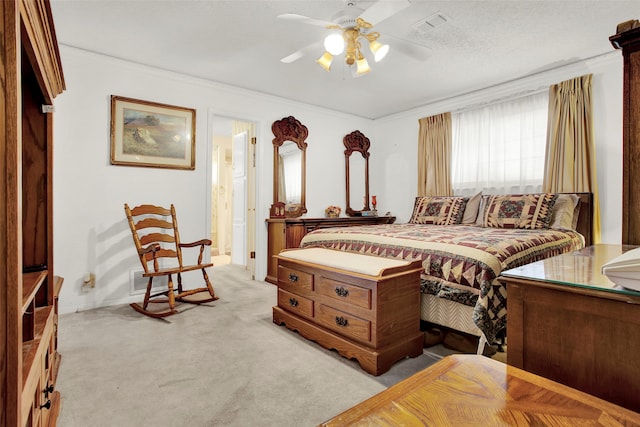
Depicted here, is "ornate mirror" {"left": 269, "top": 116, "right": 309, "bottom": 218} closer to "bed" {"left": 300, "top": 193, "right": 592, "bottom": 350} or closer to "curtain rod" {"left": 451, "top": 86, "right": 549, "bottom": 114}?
"bed" {"left": 300, "top": 193, "right": 592, "bottom": 350}

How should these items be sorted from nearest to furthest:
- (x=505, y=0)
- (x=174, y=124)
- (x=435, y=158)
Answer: (x=505, y=0) < (x=174, y=124) < (x=435, y=158)

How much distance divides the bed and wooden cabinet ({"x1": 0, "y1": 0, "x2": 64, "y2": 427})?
1.88 meters

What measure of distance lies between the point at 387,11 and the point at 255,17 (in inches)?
44.9

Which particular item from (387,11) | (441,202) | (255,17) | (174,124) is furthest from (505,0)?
(174,124)

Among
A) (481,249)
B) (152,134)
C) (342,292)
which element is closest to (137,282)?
(152,134)

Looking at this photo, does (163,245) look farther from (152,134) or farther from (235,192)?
(235,192)

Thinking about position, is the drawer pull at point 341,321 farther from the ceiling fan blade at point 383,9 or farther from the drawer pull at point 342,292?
the ceiling fan blade at point 383,9

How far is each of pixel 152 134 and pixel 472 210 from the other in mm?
3689

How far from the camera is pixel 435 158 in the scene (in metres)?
4.62

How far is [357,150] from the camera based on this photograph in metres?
5.39

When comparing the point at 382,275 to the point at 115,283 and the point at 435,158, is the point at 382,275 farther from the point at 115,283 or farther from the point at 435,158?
the point at 435,158

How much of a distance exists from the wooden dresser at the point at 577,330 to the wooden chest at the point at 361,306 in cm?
99

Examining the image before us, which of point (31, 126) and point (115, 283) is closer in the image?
point (31, 126)

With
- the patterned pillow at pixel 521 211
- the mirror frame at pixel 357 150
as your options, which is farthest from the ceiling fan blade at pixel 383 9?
the mirror frame at pixel 357 150
